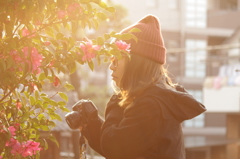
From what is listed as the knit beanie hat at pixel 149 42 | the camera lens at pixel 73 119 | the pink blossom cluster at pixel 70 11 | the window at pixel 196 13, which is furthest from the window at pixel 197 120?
the pink blossom cluster at pixel 70 11

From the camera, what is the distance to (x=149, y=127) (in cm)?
313

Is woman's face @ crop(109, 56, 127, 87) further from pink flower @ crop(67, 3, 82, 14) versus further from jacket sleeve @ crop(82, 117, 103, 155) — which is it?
pink flower @ crop(67, 3, 82, 14)

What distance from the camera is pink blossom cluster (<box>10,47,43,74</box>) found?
3.15 m

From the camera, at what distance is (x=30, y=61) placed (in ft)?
10.3

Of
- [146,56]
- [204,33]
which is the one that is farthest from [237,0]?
[146,56]

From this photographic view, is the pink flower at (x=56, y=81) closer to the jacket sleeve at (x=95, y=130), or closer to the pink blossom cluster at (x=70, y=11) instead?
the jacket sleeve at (x=95, y=130)

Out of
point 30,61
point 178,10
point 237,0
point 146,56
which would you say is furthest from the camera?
point 178,10

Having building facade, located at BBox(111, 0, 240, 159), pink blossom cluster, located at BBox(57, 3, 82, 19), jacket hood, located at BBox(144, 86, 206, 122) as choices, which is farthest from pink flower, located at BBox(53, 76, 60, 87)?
building facade, located at BBox(111, 0, 240, 159)

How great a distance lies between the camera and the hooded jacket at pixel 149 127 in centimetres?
312

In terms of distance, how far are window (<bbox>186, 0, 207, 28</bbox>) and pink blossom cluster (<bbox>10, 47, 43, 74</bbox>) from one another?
3490 cm

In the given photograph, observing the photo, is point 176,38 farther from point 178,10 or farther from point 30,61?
point 30,61

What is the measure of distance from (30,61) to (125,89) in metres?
0.59

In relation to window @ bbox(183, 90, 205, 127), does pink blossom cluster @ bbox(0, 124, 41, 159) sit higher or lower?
higher

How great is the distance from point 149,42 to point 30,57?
2.49 ft
